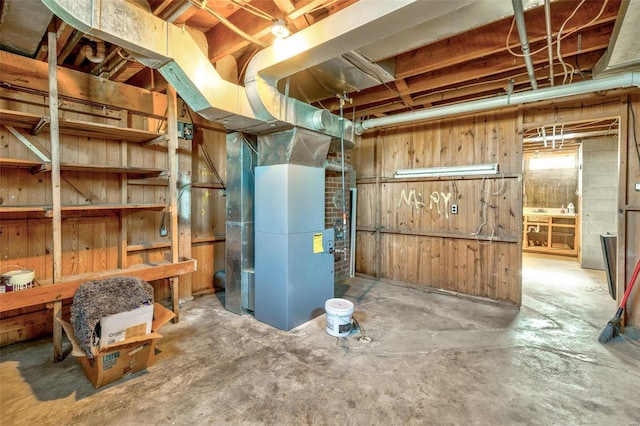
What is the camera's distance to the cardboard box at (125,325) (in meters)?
1.97

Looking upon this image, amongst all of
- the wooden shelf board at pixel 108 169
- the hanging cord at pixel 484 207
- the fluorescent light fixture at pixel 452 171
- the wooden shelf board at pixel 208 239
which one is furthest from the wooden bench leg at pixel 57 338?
the hanging cord at pixel 484 207

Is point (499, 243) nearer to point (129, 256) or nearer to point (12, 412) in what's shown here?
point (129, 256)

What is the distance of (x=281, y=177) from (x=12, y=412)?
2392 mm

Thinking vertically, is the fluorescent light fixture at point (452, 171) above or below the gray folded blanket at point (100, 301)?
above

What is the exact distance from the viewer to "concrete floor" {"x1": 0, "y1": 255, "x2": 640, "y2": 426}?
1801 mm

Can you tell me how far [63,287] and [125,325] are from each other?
74 centimetres

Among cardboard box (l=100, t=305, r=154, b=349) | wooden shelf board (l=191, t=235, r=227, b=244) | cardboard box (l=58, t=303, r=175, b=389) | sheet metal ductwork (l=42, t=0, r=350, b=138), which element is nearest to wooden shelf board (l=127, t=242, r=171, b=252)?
wooden shelf board (l=191, t=235, r=227, b=244)

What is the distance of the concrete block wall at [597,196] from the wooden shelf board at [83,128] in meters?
7.28

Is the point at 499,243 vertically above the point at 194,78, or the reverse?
the point at 194,78

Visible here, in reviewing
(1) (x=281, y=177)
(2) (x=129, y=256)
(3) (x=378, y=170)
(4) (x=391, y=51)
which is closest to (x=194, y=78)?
(1) (x=281, y=177)

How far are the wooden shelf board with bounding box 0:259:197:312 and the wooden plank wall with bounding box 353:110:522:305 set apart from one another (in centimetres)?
295

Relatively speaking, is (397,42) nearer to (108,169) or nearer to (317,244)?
(317,244)

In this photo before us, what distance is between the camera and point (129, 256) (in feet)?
10.8

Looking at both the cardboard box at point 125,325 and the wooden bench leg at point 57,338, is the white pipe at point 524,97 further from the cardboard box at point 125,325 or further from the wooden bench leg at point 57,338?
the wooden bench leg at point 57,338
